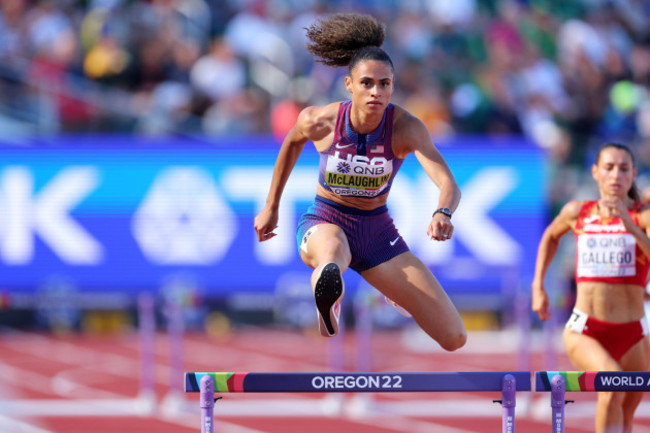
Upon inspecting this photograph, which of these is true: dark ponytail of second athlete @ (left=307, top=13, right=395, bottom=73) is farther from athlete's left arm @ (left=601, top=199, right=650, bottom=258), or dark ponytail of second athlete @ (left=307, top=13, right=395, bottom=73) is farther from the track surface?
the track surface

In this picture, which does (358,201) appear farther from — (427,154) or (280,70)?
(280,70)

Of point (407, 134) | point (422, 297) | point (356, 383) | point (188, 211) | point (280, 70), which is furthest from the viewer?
point (280, 70)

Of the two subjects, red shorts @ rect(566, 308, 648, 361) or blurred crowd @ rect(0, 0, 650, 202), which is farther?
blurred crowd @ rect(0, 0, 650, 202)

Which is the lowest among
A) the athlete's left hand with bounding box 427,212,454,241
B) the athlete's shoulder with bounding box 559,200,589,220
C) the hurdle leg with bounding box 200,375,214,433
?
the hurdle leg with bounding box 200,375,214,433

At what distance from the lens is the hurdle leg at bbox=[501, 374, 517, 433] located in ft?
17.4

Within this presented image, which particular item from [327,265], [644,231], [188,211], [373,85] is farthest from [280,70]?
[327,265]

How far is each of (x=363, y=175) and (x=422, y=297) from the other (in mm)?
754

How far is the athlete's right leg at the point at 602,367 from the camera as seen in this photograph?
6379 millimetres

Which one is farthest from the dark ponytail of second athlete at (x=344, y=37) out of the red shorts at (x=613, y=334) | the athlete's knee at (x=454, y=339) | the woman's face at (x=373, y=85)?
the red shorts at (x=613, y=334)

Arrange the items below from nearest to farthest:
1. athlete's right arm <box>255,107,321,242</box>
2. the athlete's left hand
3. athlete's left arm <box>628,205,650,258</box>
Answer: the athlete's left hand
athlete's right arm <box>255,107,321,242</box>
athlete's left arm <box>628,205,650,258</box>

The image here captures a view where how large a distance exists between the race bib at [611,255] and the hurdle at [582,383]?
4.36 feet

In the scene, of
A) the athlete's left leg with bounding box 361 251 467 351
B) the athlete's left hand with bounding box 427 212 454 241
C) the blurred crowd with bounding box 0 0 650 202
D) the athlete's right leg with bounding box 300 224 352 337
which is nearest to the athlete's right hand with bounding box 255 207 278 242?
the athlete's right leg with bounding box 300 224 352 337

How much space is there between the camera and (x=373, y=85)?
18.5 ft

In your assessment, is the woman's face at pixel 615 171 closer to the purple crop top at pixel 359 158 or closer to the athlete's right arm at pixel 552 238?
the athlete's right arm at pixel 552 238
